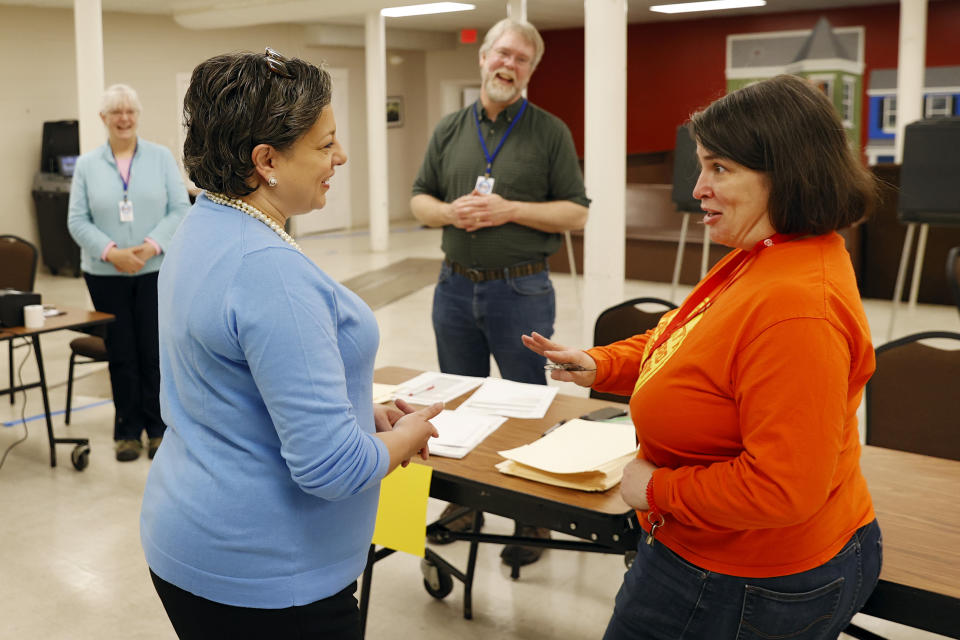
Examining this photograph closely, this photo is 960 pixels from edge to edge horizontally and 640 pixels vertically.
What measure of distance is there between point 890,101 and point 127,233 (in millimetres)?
11973

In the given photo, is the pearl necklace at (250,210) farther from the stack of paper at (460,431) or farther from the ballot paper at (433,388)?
the ballot paper at (433,388)

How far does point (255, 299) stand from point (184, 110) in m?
0.33

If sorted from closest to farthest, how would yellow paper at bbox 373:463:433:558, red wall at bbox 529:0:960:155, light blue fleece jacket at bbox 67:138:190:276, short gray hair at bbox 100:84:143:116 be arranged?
yellow paper at bbox 373:463:433:558 → short gray hair at bbox 100:84:143:116 → light blue fleece jacket at bbox 67:138:190:276 → red wall at bbox 529:0:960:155

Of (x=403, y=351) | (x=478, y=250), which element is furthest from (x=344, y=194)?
(x=478, y=250)

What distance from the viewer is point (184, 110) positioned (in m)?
1.34

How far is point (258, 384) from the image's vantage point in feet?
4.07

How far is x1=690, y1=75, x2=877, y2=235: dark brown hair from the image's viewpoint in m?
1.31

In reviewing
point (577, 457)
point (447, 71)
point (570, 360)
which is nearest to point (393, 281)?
point (447, 71)

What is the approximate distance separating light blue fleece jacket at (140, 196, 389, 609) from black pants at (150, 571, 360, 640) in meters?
0.02

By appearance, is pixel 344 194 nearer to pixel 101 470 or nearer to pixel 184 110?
pixel 101 470

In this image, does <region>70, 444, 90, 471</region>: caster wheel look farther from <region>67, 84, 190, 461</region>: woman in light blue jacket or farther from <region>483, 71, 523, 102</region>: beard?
<region>483, 71, 523, 102</region>: beard

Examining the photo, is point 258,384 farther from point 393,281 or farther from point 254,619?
point 393,281

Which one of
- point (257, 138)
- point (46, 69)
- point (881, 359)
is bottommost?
point (881, 359)

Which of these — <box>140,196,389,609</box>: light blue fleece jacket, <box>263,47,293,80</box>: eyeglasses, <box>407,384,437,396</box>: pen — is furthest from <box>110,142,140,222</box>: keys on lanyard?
<box>263,47,293,80</box>: eyeglasses
